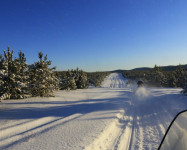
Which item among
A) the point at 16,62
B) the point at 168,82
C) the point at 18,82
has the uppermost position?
the point at 16,62

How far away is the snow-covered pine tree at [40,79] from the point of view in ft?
46.3

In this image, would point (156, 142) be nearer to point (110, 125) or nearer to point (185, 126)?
point (110, 125)

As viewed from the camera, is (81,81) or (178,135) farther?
(81,81)

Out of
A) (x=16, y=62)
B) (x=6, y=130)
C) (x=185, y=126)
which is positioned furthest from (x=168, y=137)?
(x=16, y=62)

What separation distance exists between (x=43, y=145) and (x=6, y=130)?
85.4 inches

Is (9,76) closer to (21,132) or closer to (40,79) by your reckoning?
(40,79)

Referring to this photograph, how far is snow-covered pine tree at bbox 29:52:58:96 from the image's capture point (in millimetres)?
14102

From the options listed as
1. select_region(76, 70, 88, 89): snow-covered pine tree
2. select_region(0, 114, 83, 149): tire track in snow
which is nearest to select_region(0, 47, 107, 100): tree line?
select_region(0, 114, 83, 149): tire track in snow

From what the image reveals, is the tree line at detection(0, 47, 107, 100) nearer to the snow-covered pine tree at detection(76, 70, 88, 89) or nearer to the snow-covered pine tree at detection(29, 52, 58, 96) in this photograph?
the snow-covered pine tree at detection(29, 52, 58, 96)

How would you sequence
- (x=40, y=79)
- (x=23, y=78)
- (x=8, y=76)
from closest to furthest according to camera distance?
(x=8, y=76)
(x=23, y=78)
(x=40, y=79)

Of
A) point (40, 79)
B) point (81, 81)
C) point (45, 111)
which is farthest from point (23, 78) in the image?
point (81, 81)

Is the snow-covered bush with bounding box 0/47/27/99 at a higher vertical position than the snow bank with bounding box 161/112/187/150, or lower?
higher

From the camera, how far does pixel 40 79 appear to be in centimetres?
1469

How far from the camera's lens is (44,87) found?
14.2m
